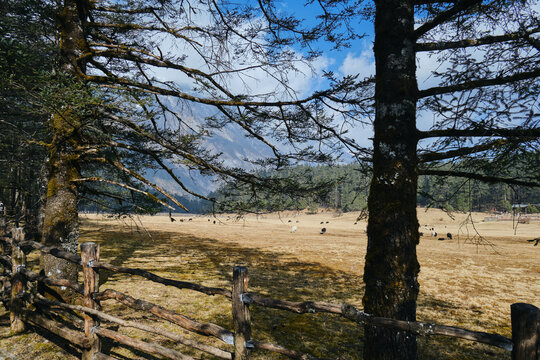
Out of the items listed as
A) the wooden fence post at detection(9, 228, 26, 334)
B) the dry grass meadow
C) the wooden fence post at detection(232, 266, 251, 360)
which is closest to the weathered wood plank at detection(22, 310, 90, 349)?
the wooden fence post at detection(9, 228, 26, 334)

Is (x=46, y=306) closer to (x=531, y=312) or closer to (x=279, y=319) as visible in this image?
(x=279, y=319)

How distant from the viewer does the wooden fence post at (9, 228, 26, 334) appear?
16.5 feet

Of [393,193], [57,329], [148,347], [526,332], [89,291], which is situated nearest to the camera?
[526,332]

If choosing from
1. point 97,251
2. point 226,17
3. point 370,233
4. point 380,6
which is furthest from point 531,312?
point 226,17

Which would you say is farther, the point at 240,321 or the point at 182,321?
the point at 182,321

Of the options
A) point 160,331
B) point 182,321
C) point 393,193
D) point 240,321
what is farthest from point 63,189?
point 393,193

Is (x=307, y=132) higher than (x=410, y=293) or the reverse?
higher

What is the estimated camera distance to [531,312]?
2074mm

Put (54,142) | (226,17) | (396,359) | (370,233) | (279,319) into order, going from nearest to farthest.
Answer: (396,359)
(370,233)
(54,142)
(279,319)
(226,17)

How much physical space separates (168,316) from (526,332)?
378 centimetres

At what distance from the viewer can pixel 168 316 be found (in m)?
3.75

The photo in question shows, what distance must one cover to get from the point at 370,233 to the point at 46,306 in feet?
19.1

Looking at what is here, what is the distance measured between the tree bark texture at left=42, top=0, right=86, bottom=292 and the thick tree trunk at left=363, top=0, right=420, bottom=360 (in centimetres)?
581

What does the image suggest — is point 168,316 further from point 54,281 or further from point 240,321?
point 54,281
